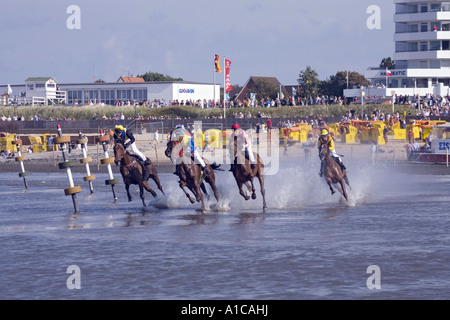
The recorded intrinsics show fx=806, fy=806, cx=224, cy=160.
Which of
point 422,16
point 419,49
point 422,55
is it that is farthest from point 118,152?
point 419,49

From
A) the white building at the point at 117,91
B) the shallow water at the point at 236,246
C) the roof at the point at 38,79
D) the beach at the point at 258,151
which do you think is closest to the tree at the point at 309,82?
the white building at the point at 117,91

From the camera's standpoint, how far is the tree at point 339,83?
110m

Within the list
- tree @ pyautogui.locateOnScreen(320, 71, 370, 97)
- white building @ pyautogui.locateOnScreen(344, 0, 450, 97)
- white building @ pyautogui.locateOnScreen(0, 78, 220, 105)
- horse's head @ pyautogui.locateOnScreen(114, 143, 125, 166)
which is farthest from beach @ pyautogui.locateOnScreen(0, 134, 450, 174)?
tree @ pyautogui.locateOnScreen(320, 71, 370, 97)

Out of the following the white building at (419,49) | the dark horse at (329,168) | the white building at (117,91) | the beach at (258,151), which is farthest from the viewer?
the white building at (419,49)

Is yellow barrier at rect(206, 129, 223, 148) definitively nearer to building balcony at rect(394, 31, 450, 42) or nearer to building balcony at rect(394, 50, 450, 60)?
building balcony at rect(394, 50, 450, 60)

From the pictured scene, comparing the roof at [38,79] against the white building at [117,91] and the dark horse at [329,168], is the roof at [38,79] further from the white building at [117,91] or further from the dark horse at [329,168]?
the dark horse at [329,168]

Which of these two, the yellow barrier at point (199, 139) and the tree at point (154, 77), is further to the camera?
the tree at point (154, 77)

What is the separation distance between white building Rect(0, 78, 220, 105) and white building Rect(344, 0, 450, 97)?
68.0 ft

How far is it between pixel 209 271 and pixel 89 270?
7.07ft

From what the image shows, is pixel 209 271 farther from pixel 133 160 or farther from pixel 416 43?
pixel 416 43

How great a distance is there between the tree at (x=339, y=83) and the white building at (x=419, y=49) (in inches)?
193

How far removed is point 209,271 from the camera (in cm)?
1419

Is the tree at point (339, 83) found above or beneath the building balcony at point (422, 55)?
beneath
